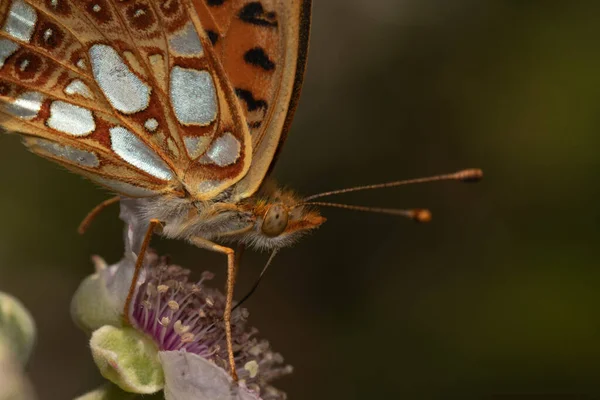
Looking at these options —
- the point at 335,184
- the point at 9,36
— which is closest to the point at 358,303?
the point at 335,184

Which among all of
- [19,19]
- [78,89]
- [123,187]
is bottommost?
[123,187]

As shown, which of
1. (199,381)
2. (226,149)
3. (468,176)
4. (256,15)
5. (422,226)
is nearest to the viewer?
(199,381)

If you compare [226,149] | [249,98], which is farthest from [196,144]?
[249,98]

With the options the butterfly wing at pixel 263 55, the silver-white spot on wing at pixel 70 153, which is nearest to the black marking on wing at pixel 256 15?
the butterfly wing at pixel 263 55

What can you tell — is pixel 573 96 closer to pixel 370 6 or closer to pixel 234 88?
pixel 370 6

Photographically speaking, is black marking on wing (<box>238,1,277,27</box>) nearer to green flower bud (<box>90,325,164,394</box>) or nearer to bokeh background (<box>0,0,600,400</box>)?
green flower bud (<box>90,325,164,394</box>)

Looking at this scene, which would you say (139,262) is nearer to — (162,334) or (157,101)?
(162,334)
